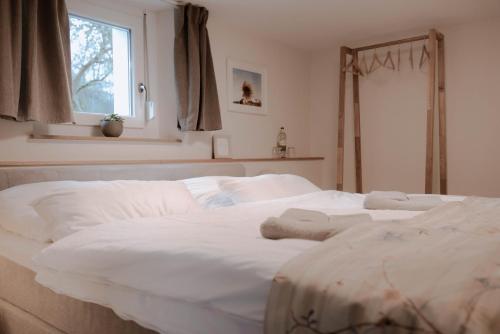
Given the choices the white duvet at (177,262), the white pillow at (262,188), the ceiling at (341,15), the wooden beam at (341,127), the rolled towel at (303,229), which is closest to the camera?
the white duvet at (177,262)

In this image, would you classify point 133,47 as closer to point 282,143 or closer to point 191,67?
point 191,67

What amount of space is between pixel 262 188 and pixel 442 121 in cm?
180

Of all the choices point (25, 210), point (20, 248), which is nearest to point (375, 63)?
point (25, 210)

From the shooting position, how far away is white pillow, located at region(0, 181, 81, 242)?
1.65 m

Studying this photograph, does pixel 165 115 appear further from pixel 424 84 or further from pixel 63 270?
pixel 424 84

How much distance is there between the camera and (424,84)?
12.1 ft

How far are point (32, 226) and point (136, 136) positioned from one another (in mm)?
1255

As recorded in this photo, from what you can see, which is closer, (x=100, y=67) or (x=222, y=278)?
(x=222, y=278)

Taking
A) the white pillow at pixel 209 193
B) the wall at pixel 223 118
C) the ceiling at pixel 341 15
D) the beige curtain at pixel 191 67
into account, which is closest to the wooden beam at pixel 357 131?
the ceiling at pixel 341 15

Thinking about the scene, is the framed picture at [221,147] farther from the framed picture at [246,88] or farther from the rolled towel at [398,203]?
the rolled towel at [398,203]

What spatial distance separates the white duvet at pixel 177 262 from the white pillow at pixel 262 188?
33.0 inches

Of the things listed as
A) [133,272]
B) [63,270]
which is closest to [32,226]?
[63,270]

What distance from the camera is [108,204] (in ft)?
5.57

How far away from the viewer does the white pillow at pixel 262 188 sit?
2453 mm
